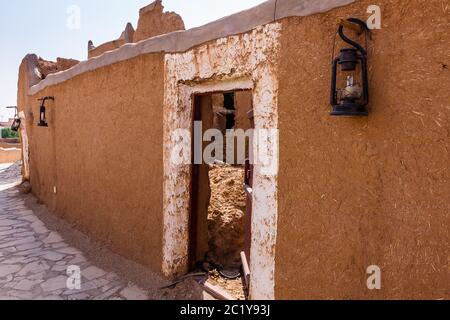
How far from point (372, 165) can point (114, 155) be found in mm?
3337

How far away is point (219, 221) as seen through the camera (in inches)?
179

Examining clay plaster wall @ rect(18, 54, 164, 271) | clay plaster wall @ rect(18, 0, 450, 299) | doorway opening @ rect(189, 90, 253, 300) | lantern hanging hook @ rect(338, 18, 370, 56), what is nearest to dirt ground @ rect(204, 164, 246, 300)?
doorway opening @ rect(189, 90, 253, 300)

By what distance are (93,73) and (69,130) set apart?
1.34 meters

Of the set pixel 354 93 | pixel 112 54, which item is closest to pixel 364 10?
pixel 354 93

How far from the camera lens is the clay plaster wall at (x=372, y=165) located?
1.63 m

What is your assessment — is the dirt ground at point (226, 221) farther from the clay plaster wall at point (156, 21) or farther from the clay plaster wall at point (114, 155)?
the clay plaster wall at point (156, 21)

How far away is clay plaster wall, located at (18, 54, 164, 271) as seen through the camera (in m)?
3.66

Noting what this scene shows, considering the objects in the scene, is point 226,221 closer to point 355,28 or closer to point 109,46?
point 355,28

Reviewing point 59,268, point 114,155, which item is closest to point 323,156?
point 114,155

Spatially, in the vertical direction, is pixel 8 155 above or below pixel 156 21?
below

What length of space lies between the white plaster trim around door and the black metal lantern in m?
0.56

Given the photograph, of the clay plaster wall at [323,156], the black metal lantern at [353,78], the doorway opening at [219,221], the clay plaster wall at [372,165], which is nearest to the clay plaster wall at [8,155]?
the doorway opening at [219,221]

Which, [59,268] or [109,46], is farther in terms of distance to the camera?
[109,46]

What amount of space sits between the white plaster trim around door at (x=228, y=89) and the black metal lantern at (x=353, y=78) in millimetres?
564
